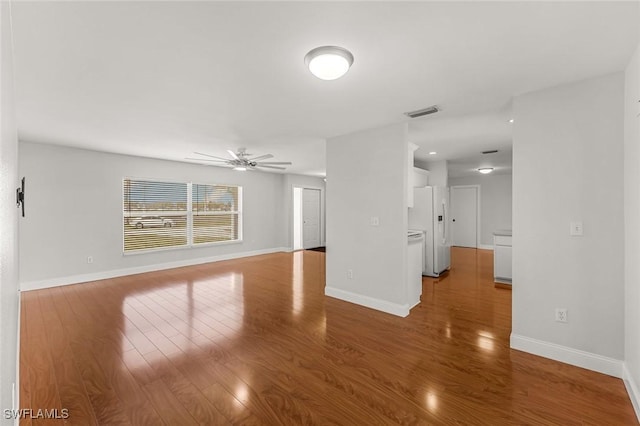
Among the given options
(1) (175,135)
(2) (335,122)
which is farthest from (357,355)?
(1) (175,135)

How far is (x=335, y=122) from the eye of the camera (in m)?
3.49

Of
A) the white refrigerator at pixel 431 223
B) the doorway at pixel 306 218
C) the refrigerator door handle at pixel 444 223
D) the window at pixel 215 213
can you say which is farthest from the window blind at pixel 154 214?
the refrigerator door handle at pixel 444 223

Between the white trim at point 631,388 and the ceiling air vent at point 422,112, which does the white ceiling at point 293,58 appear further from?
the white trim at point 631,388

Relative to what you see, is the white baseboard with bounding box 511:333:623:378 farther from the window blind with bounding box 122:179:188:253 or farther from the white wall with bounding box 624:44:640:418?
the window blind with bounding box 122:179:188:253

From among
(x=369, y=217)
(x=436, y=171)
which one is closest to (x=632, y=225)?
(x=369, y=217)

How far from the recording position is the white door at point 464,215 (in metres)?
9.18

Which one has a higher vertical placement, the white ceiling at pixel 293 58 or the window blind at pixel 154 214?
the white ceiling at pixel 293 58

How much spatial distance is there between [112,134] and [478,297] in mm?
5934

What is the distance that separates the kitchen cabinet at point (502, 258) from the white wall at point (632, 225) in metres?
2.87

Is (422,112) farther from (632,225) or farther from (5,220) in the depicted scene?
(5,220)

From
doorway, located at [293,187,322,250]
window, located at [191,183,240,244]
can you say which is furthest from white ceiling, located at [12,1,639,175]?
doorway, located at [293,187,322,250]

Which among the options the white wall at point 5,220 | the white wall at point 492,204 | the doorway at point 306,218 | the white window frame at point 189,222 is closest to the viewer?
the white wall at point 5,220

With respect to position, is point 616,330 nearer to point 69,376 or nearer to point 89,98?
point 69,376

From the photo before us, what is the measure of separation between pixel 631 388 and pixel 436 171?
191 inches
